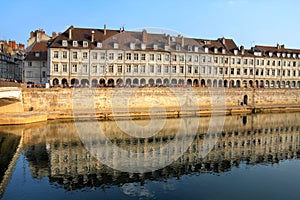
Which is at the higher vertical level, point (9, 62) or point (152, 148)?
point (9, 62)

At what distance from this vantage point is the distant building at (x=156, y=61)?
47.4m

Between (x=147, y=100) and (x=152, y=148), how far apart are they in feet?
65.3

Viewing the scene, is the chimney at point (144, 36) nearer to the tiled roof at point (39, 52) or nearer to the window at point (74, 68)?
the window at point (74, 68)

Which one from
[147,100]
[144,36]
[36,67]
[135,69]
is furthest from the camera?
[144,36]

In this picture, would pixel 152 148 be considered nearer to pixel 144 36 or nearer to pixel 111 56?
pixel 111 56

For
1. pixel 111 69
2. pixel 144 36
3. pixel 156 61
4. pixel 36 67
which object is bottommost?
pixel 111 69

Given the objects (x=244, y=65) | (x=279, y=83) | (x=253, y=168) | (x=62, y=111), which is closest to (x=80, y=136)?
(x=62, y=111)

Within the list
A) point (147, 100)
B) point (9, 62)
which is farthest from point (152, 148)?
point (9, 62)

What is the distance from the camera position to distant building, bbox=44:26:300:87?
47.4 meters

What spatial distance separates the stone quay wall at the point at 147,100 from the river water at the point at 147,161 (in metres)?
5.15

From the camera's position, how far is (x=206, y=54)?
183 ft

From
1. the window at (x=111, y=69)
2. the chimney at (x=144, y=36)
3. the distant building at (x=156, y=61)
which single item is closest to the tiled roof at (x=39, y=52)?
the distant building at (x=156, y=61)

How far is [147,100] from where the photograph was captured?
149ft

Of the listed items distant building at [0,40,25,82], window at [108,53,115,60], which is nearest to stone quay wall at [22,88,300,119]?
window at [108,53,115,60]
